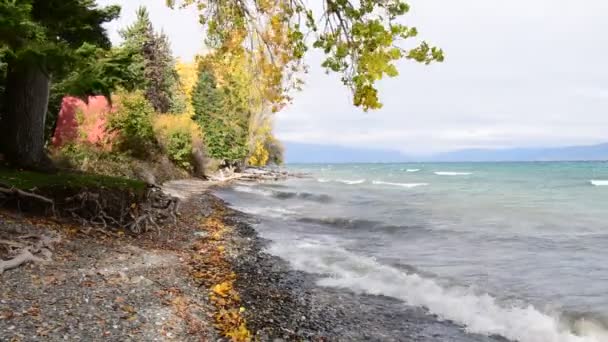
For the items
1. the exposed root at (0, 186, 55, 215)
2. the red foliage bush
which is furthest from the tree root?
the red foliage bush

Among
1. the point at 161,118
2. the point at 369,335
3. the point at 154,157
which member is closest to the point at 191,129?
the point at 161,118

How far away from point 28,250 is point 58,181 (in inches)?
171

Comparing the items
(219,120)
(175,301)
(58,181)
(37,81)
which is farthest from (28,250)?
(219,120)

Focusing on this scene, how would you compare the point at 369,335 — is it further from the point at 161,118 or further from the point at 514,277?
the point at 161,118

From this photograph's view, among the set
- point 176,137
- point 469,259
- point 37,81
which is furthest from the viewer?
point 176,137

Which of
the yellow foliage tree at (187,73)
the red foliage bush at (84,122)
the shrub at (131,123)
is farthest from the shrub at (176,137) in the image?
the yellow foliage tree at (187,73)

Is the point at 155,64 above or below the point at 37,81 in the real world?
above

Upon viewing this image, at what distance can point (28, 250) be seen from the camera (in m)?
8.70

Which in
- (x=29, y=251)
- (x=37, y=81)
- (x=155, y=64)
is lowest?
(x=29, y=251)

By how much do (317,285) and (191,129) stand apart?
98.1 ft

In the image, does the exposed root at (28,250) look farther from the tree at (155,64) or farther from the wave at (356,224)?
the tree at (155,64)

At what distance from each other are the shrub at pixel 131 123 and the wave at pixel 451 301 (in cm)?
1728

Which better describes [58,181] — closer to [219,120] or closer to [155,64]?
[155,64]

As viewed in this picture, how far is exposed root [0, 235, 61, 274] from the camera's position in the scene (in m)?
7.92
